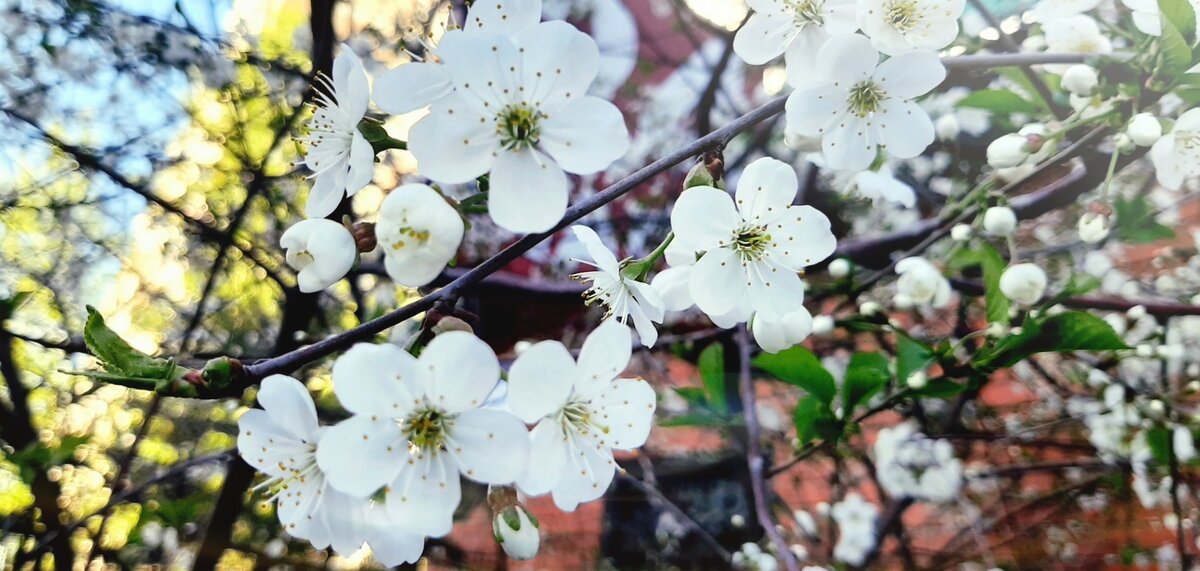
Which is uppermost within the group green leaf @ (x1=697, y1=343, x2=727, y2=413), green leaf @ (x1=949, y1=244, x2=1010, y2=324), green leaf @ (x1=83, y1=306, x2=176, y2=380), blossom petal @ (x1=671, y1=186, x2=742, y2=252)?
green leaf @ (x1=83, y1=306, x2=176, y2=380)

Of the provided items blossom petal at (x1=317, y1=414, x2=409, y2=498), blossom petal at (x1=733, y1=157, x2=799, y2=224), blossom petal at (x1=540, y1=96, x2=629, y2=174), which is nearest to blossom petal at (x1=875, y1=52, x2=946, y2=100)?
blossom petal at (x1=733, y1=157, x2=799, y2=224)

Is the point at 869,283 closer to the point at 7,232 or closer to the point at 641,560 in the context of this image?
the point at 641,560

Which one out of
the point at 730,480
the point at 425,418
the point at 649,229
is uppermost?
the point at 425,418

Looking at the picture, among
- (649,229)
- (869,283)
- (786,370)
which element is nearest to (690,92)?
(649,229)

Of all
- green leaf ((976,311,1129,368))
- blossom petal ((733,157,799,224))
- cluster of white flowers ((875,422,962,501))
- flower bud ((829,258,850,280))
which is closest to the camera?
blossom petal ((733,157,799,224))

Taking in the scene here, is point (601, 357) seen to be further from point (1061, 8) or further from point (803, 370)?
point (1061, 8)

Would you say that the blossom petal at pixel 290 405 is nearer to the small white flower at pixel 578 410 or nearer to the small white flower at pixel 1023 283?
the small white flower at pixel 578 410

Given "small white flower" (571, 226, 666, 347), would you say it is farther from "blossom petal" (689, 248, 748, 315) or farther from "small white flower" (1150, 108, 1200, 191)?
"small white flower" (1150, 108, 1200, 191)

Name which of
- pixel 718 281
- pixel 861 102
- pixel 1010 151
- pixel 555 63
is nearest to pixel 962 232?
pixel 1010 151
